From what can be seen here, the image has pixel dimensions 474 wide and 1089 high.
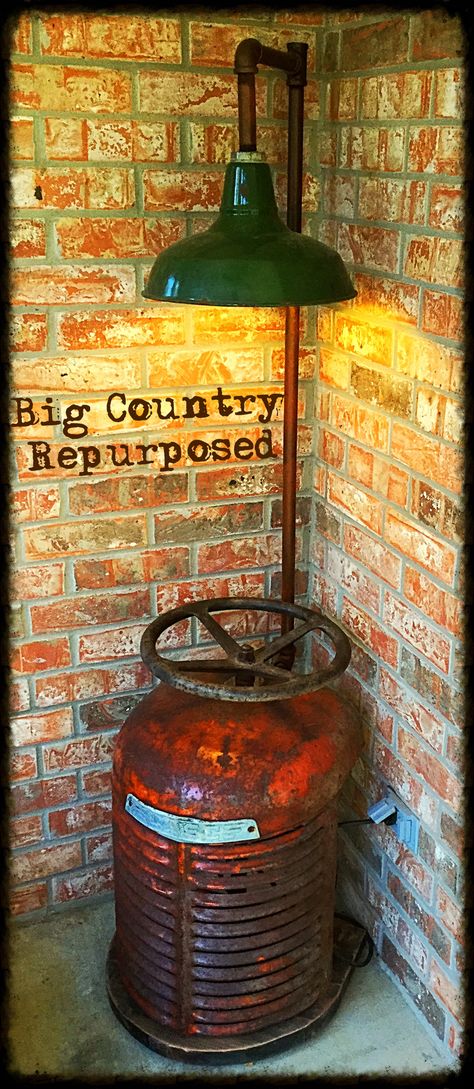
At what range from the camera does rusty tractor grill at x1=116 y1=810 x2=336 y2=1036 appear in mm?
1949

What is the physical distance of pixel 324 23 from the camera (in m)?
2.20

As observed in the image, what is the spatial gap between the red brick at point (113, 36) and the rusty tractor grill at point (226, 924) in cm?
149

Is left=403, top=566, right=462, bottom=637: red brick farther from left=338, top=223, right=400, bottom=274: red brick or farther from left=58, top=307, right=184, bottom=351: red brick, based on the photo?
left=58, top=307, right=184, bottom=351: red brick

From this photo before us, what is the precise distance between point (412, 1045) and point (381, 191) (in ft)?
5.61

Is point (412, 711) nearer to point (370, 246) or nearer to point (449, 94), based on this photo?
point (370, 246)

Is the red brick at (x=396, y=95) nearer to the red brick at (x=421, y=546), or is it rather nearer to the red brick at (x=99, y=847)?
the red brick at (x=421, y=546)

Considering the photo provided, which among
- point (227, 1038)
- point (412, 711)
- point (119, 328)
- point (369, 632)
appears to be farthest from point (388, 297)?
point (227, 1038)

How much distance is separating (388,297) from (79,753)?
1241mm

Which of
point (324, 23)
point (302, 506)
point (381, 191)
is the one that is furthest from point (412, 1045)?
point (324, 23)

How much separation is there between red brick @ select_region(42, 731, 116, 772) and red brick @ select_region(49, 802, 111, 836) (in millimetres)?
110

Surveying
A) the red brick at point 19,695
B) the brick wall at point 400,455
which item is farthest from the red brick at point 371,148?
the red brick at point 19,695

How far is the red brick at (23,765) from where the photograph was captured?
2.38m

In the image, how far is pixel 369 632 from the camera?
90.3 inches

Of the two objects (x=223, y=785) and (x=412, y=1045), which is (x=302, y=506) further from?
(x=412, y=1045)
